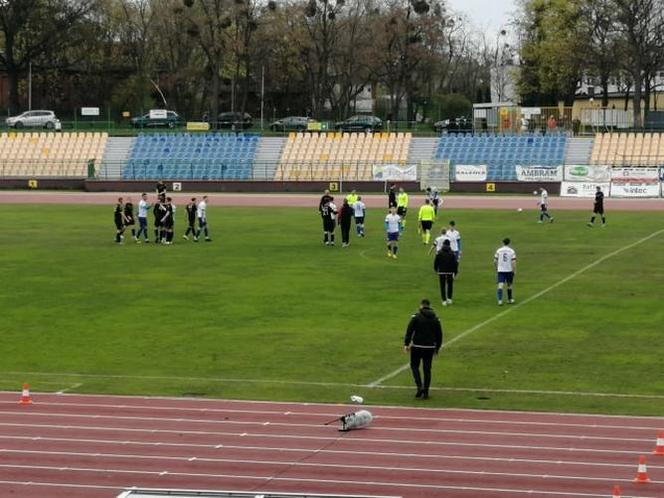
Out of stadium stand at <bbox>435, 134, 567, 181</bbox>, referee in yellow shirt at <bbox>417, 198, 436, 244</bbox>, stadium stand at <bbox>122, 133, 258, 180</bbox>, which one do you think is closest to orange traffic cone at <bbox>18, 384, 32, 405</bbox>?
referee in yellow shirt at <bbox>417, 198, 436, 244</bbox>

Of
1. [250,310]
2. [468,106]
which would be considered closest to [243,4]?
[468,106]

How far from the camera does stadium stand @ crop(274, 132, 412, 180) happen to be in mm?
83938

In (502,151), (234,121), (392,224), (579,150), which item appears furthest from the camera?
(234,121)

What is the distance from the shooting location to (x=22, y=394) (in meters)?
21.1

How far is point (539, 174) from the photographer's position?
256ft

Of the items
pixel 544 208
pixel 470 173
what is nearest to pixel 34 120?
pixel 470 173

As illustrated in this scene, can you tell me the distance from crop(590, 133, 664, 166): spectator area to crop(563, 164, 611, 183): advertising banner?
232 inches

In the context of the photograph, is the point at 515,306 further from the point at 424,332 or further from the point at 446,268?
the point at 424,332

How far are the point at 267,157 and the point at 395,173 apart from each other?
10.6 metres

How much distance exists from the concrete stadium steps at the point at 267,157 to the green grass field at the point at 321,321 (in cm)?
3774

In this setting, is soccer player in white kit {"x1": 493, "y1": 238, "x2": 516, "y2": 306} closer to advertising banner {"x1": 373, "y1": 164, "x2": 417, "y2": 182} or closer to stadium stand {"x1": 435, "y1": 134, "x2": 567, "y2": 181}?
stadium stand {"x1": 435, "y1": 134, "x2": 567, "y2": 181}

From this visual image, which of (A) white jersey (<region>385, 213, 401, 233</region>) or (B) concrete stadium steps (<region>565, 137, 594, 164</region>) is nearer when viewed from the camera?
(A) white jersey (<region>385, 213, 401, 233</region>)

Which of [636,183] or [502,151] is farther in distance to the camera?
[502,151]

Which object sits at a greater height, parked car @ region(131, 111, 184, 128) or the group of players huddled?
parked car @ region(131, 111, 184, 128)
